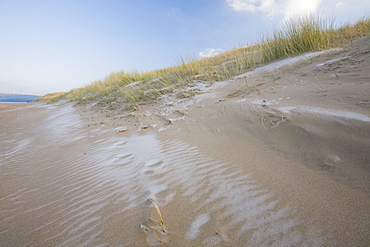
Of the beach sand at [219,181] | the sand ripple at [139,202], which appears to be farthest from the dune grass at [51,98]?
the sand ripple at [139,202]

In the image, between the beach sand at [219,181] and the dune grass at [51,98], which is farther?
the dune grass at [51,98]

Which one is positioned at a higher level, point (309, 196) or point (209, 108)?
point (209, 108)

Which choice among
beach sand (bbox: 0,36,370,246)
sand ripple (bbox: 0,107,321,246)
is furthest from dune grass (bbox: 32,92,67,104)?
sand ripple (bbox: 0,107,321,246)

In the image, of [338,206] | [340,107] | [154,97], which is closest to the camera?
[338,206]

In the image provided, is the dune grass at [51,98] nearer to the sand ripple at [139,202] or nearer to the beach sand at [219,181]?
the beach sand at [219,181]

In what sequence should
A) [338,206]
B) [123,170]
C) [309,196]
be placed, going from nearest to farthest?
1. [338,206]
2. [309,196]
3. [123,170]

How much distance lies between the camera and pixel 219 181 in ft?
4.38

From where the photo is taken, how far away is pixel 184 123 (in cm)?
297

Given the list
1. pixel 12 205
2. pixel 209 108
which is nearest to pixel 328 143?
pixel 209 108

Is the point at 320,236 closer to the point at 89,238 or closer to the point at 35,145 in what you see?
the point at 89,238

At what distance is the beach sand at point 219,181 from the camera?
0.90 m

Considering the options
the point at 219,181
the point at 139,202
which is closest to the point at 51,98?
the point at 139,202

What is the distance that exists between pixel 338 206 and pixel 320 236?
0.81 ft

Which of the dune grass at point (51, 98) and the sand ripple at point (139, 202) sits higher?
the dune grass at point (51, 98)
